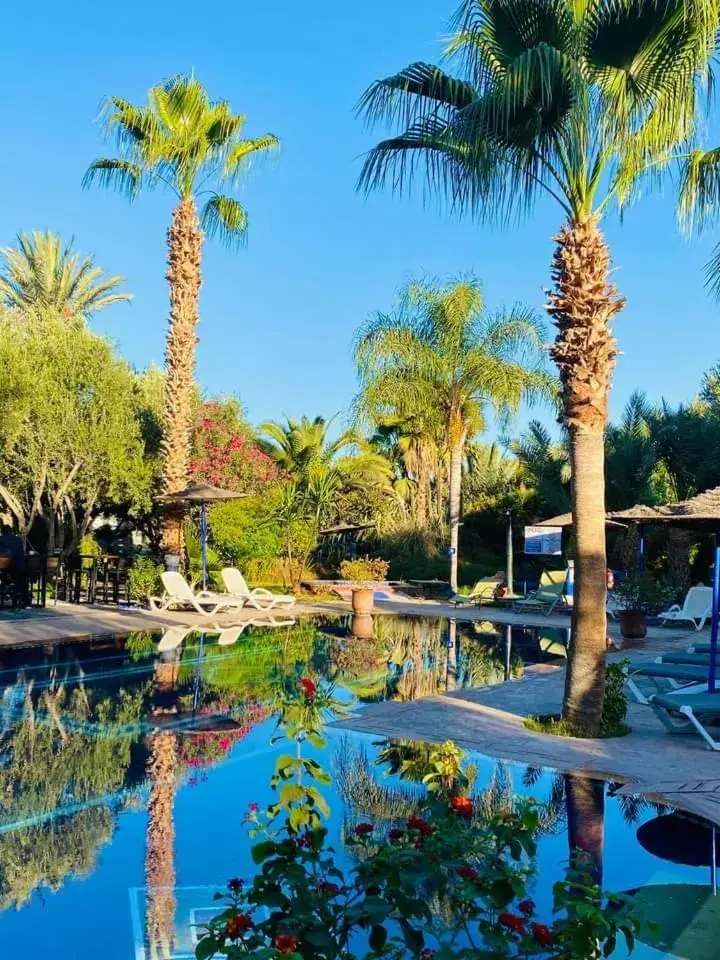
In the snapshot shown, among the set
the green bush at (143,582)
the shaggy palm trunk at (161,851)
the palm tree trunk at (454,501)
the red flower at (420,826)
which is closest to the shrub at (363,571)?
the palm tree trunk at (454,501)

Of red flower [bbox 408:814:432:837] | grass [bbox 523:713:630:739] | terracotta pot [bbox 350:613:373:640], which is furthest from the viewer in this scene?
terracotta pot [bbox 350:613:373:640]

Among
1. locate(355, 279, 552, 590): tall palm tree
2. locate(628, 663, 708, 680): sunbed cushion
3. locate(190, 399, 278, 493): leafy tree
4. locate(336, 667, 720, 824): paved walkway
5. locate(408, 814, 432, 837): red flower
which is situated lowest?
locate(336, 667, 720, 824): paved walkway

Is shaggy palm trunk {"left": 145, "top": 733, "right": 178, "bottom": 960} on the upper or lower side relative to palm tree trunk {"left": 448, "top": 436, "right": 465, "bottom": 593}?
lower

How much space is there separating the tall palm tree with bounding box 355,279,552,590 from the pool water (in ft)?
43.8

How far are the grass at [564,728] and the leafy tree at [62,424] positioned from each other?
44.3 ft

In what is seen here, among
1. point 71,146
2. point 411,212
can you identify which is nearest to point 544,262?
point 411,212

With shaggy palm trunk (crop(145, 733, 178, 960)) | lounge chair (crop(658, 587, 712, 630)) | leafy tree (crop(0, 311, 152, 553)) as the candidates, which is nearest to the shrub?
leafy tree (crop(0, 311, 152, 553))

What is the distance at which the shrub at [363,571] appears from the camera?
23.6 metres

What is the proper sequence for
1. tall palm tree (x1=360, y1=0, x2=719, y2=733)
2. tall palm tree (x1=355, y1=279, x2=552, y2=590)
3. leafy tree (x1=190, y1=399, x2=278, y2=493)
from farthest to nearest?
tall palm tree (x1=355, y1=279, x2=552, y2=590)
leafy tree (x1=190, y1=399, x2=278, y2=493)
tall palm tree (x1=360, y1=0, x2=719, y2=733)

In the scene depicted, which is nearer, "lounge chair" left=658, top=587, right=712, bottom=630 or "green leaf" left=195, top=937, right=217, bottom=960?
"green leaf" left=195, top=937, right=217, bottom=960

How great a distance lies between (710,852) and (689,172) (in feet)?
22.6

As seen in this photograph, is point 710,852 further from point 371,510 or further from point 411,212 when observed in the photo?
point 371,510

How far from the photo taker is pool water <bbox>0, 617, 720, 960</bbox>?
13.5ft

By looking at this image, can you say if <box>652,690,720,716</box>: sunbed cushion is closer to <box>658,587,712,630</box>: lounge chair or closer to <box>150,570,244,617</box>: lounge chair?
<box>658,587,712,630</box>: lounge chair
